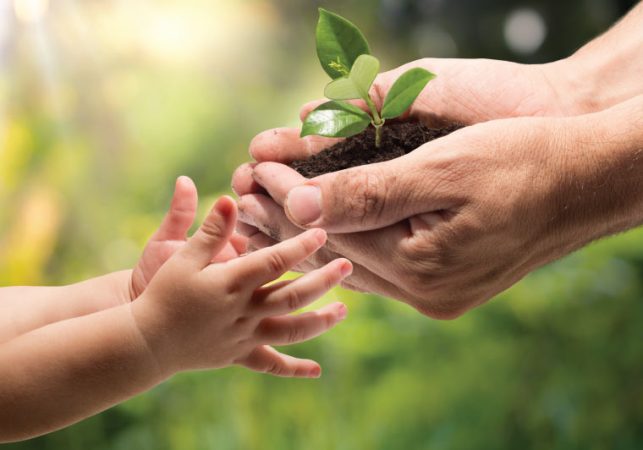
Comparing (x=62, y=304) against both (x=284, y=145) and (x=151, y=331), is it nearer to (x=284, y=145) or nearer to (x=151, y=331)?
(x=151, y=331)

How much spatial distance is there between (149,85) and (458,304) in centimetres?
107

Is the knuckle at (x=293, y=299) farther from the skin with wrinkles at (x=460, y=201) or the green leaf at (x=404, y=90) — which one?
the green leaf at (x=404, y=90)

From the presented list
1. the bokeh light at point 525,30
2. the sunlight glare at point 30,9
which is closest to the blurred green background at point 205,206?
the sunlight glare at point 30,9

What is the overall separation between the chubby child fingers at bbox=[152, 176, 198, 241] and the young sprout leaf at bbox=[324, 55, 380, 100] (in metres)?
0.24

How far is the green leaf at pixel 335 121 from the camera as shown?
82 cm

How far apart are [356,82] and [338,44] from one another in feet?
0.25

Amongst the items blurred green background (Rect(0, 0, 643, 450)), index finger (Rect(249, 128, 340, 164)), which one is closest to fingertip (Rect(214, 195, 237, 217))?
index finger (Rect(249, 128, 340, 164))

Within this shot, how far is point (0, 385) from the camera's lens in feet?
2.90

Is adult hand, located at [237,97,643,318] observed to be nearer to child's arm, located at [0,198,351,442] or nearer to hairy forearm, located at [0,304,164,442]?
child's arm, located at [0,198,351,442]

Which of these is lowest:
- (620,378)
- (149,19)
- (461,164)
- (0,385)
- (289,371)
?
(620,378)

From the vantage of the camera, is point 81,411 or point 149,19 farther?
point 149,19

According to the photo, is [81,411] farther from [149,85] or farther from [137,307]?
[149,85]

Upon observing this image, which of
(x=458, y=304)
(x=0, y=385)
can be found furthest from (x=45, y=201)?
(x=458, y=304)

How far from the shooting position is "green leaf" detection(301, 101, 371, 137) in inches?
32.5
